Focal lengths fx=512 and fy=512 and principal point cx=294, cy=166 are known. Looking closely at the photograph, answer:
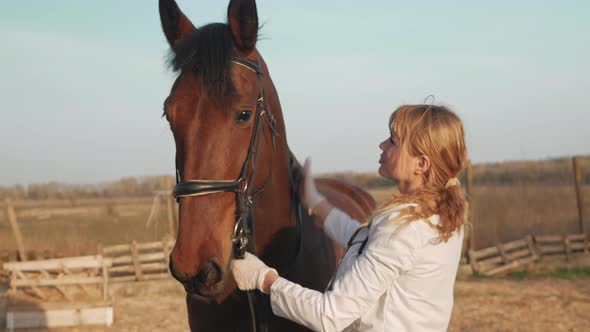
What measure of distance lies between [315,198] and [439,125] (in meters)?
0.85

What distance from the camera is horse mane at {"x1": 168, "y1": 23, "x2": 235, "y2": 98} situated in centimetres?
181

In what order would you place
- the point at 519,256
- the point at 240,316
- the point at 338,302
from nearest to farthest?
the point at 338,302 < the point at 240,316 < the point at 519,256

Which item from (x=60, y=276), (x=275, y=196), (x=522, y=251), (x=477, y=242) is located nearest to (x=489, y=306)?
(x=522, y=251)

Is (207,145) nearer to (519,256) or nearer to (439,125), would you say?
(439,125)

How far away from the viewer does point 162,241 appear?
1086cm

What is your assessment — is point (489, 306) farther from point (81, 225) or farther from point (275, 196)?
point (81, 225)

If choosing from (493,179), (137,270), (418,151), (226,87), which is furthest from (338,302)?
(493,179)

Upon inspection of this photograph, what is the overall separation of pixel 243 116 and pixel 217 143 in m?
0.17

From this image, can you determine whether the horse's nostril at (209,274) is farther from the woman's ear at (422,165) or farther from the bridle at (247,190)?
the woman's ear at (422,165)

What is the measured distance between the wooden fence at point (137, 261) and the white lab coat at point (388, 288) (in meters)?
9.41

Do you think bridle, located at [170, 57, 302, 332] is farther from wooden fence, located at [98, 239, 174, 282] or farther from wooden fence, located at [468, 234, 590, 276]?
wooden fence, located at [468, 234, 590, 276]

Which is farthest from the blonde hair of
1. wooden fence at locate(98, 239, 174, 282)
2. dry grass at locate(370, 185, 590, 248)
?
dry grass at locate(370, 185, 590, 248)

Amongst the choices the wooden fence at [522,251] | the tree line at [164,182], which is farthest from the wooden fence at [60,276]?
the wooden fence at [522,251]

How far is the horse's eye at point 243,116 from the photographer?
1.87 m
